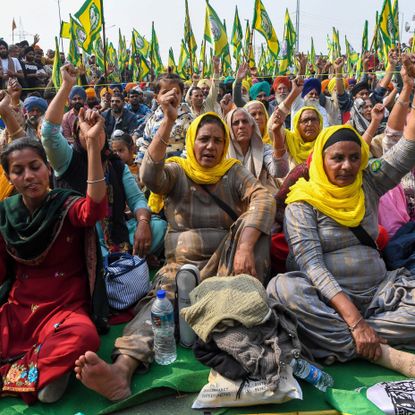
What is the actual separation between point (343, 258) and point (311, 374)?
77 cm

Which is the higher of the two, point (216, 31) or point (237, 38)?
point (237, 38)

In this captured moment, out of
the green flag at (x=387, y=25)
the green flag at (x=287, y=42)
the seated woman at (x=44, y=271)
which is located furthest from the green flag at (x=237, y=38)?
the seated woman at (x=44, y=271)

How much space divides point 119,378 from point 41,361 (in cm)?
39

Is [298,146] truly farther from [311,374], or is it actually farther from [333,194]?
[311,374]

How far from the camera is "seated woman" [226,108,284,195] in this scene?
13.0ft

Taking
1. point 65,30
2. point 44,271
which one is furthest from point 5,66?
point 44,271

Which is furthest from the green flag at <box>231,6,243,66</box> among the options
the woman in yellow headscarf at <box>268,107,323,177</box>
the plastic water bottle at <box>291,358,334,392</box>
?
the plastic water bottle at <box>291,358,334,392</box>

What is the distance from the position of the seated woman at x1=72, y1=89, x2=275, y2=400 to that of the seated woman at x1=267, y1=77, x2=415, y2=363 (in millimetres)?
221

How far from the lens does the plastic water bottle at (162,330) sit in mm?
2430

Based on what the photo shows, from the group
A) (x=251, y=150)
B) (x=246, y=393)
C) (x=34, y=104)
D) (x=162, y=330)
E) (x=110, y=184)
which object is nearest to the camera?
(x=246, y=393)

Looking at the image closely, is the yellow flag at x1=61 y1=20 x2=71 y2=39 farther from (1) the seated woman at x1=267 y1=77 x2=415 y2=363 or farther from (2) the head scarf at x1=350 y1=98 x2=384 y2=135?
(1) the seated woman at x1=267 y1=77 x2=415 y2=363

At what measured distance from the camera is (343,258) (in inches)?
103

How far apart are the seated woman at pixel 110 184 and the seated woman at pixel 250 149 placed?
1.01 m

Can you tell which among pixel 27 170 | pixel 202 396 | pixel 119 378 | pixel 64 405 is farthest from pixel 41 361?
pixel 27 170
